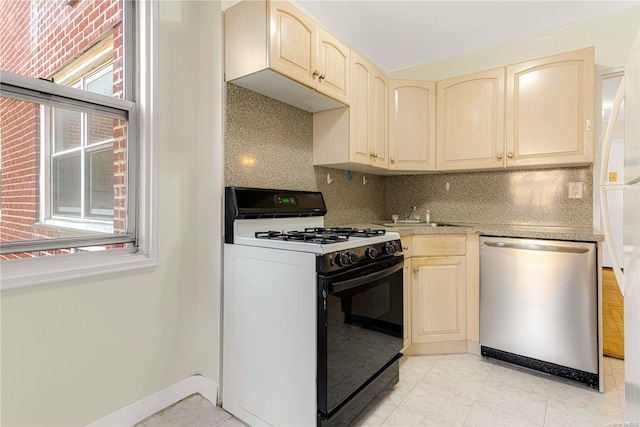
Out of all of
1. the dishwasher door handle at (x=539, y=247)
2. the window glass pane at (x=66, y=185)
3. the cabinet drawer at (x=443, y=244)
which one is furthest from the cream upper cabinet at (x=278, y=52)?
the dishwasher door handle at (x=539, y=247)

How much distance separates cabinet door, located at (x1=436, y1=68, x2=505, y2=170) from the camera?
260 centimetres

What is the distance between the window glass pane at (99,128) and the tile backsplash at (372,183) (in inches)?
23.7

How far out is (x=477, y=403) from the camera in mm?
1861

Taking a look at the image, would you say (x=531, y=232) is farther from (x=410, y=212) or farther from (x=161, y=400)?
(x=161, y=400)

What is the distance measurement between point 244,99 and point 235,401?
173 centimetres

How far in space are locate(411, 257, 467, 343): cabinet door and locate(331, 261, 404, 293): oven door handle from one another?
515 mm

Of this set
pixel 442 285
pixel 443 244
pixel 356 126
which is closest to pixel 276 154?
pixel 356 126

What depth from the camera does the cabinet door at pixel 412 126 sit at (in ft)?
9.30

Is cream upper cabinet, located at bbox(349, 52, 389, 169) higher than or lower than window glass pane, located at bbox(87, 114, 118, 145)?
higher

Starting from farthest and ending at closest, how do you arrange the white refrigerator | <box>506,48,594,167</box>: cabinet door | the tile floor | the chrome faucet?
1. the chrome faucet
2. <box>506,48,594,167</box>: cabinet door
3. the tile floor
4. the white refrigerator

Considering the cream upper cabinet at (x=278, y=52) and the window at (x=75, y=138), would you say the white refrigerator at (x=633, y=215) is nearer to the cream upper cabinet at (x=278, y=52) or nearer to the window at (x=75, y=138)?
the cream upper cabinet at (x=278, y=52)

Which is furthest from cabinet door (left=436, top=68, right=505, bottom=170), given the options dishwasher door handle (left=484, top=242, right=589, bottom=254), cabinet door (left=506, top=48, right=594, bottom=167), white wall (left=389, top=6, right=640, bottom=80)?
dishwasher door handle (left=484, top=242, right=589, bottom=254)

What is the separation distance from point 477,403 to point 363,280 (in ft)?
3.39

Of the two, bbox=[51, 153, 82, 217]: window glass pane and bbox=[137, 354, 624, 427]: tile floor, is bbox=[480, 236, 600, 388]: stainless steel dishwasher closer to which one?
bbox=[137, 354, 624, 427]: tile floor
